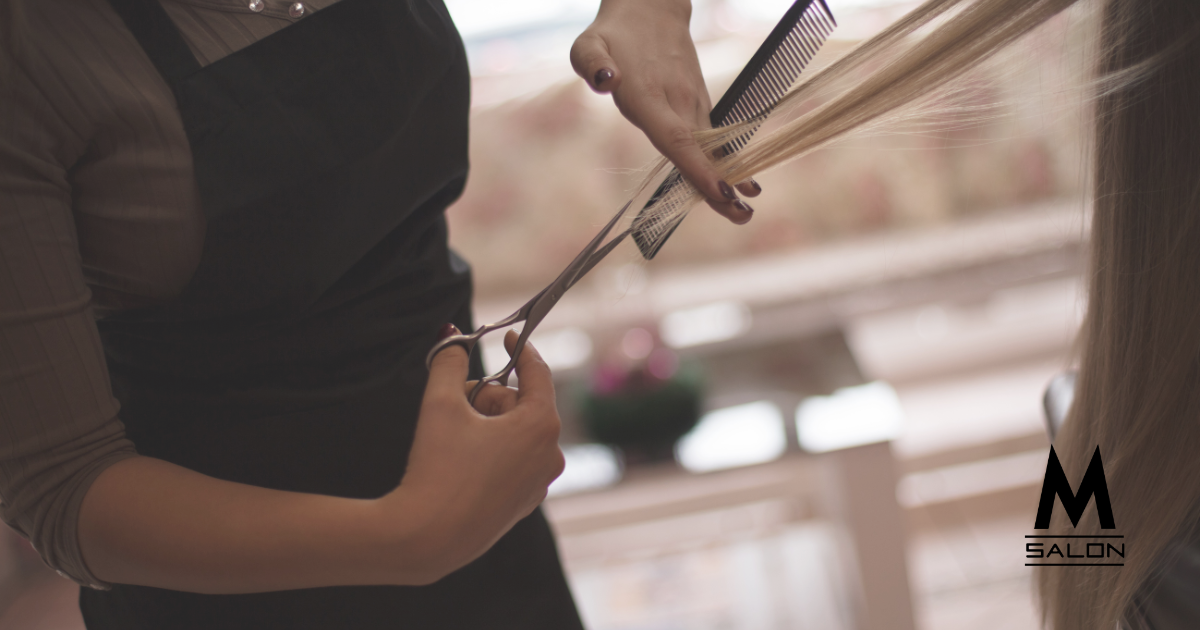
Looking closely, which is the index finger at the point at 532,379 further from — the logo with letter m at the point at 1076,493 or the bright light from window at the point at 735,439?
the bright light from window at the point at 735,439

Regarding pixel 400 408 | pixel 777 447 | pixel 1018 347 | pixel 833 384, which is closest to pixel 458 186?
pixel 400 408

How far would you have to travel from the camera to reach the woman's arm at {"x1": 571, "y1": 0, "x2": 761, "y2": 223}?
61 cm

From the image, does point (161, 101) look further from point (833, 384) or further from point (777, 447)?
point (833, 384)

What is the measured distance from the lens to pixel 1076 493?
70 cm

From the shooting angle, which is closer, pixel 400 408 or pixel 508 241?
pixel 400 408

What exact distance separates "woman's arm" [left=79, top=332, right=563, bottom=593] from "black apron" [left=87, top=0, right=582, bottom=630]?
14 cm

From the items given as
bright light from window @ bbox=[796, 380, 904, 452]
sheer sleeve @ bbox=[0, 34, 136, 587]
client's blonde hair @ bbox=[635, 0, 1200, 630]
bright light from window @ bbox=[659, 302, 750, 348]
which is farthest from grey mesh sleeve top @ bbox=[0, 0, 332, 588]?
bright light from window @ bbox=[659, 302, 750, 348]

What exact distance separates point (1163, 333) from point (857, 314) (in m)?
1.81

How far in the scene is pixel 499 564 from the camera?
2.41 feet

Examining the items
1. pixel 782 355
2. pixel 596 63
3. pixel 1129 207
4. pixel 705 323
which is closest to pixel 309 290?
pixel 596 63

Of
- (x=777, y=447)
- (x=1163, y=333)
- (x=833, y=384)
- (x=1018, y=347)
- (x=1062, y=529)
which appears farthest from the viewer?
(x=1018, y=347)

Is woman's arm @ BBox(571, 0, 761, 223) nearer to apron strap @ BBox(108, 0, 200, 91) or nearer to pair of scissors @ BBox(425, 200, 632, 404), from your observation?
pair of scissors @ BBox(425, 200, 632, 404)

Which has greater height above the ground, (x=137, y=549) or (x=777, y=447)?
(x=137, y=549)

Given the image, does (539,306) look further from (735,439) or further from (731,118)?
(735,439)
